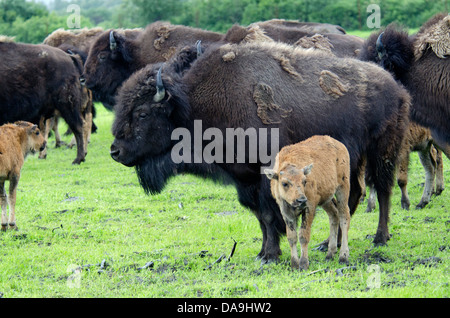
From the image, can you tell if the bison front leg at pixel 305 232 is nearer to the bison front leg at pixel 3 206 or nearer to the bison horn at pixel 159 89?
the bison horn at pixel 159 89

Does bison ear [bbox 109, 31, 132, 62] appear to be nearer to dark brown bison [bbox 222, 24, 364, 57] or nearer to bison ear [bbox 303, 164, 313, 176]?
dark brown bison [bbox 222, 24, 364, 57]

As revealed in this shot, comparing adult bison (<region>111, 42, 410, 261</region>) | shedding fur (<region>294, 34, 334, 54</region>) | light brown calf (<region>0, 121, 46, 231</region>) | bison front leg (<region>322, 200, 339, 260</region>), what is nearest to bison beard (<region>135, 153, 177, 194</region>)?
adult bison (<region>111, 42, 410, 261</region>)

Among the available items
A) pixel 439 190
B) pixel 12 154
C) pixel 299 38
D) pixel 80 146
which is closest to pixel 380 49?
pixel 439 190

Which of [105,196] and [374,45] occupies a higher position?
[374,45]

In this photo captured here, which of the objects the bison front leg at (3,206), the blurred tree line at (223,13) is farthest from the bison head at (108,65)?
the blurred tree line at (223,13)

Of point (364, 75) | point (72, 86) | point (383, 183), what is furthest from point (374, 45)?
point (72, 86)

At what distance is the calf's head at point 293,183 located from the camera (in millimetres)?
5289

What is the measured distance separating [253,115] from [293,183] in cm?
120

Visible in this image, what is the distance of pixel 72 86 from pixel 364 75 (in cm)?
812

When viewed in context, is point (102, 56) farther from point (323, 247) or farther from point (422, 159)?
point (323, 247)

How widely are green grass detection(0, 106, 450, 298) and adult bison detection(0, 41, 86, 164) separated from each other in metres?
2.34

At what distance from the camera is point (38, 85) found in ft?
41.9

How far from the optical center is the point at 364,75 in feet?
22.5
